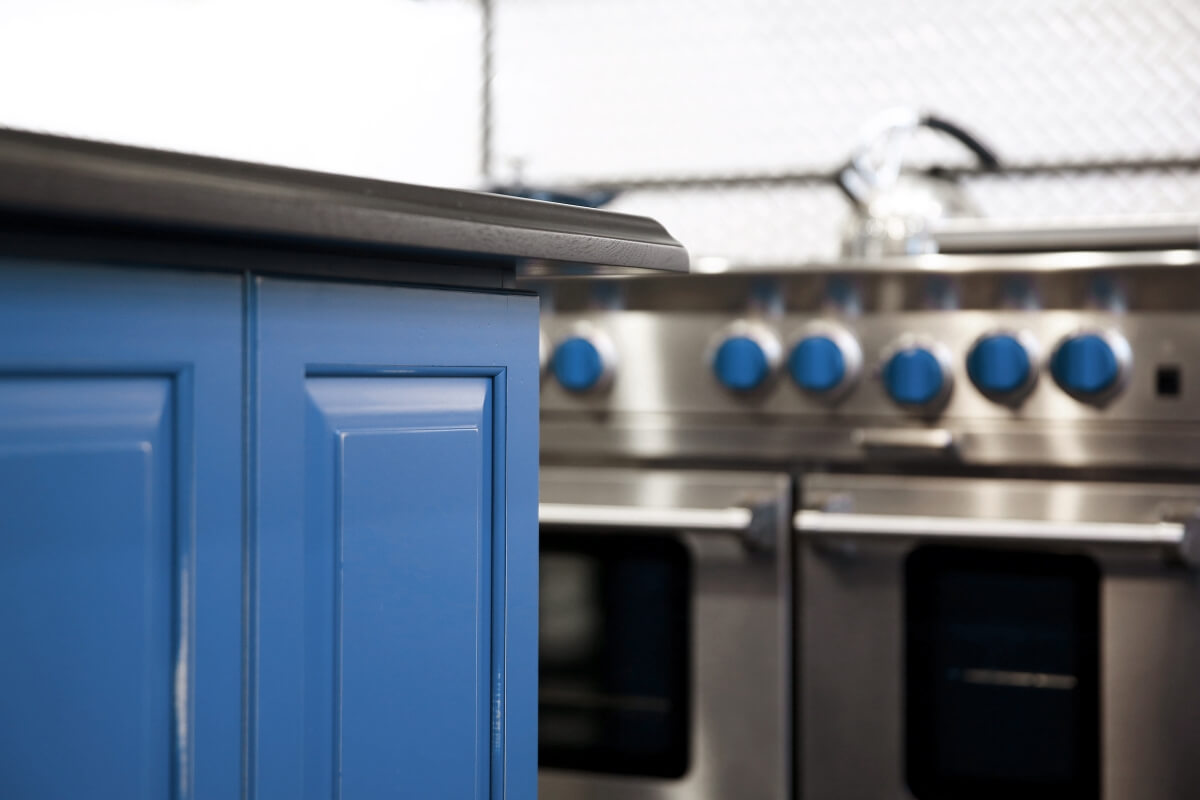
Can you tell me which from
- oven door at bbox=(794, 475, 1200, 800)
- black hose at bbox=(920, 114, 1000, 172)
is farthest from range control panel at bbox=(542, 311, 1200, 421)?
black hose at bbox=(920, 114, 1000, 172)

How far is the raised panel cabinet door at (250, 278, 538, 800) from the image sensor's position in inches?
25.6

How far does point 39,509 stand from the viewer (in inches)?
21.8

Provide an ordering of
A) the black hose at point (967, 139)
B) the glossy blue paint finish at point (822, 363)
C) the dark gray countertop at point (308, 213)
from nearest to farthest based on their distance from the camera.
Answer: the dark gray countertop at point (308, 213), the glossy blue paint finish at point (822, 363), the black hose at point (967, 139)

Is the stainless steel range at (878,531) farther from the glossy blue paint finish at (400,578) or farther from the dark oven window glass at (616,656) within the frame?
the glossy blue paint finish at (400,578)

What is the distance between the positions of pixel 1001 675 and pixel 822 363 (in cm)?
44

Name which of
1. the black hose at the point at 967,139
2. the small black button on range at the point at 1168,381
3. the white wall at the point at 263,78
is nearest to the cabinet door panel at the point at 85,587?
the white wall at the point at 263,78

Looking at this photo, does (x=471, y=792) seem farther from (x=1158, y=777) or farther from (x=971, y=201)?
(x=971, y=201)

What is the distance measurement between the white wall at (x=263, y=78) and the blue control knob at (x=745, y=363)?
477 mm

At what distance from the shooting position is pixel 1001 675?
151 centimetres

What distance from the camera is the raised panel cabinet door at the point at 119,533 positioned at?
550 mm

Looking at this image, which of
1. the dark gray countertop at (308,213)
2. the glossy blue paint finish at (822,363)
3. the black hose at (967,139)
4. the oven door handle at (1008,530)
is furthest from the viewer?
the black hose at (967,139)

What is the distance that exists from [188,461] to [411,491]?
0.50 feet

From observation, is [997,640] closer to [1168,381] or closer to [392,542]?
[1168,381]

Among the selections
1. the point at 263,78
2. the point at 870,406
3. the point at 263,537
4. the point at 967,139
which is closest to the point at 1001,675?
Answer: the point at 870,406
